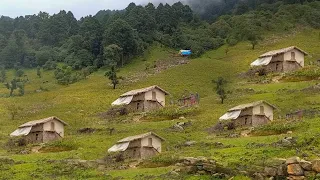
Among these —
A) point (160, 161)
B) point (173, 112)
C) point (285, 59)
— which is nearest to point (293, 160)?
point (160, 161)

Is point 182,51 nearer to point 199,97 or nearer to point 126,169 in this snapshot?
point 199,97

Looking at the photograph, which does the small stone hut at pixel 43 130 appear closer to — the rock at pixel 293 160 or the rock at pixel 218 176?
the rock at pixel 218 176

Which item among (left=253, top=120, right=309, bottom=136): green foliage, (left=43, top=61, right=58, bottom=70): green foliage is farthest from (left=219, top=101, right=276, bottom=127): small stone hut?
(left=43, top=61, right=58, bottom=70): green foliage

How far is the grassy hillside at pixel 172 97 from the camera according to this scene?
1987 inches

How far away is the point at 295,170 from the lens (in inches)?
1484

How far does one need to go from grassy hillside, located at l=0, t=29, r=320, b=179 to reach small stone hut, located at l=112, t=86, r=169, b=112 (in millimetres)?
5008

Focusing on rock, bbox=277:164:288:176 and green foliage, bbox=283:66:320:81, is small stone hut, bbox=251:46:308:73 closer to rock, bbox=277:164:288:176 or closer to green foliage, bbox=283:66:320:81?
green foliage, bbox=283:66:320:81

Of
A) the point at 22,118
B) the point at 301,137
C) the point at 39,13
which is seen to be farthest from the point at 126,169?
the point at 39,13

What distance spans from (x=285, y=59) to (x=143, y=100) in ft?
79.5

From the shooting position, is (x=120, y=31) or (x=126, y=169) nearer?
(x=126, y=169)

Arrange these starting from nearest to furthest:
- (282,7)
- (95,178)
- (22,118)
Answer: (95,178) < (22,118) < (282,7)

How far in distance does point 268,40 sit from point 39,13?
106 meters

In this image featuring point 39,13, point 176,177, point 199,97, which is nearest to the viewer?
point 176,177

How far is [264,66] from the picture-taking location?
87.9m
